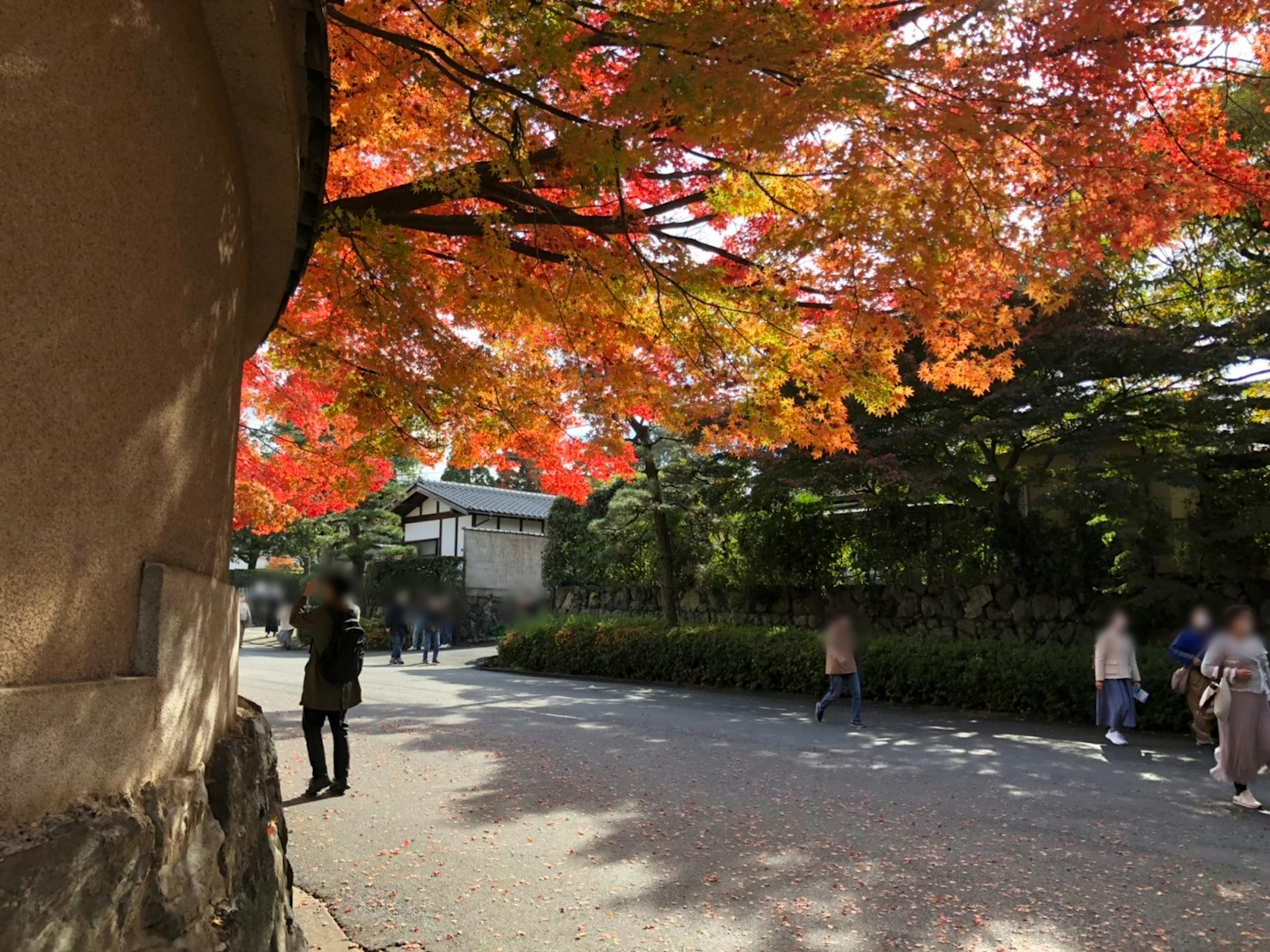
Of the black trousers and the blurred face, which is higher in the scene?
the blurred face

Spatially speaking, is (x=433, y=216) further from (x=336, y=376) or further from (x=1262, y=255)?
(x=1262, y=255)

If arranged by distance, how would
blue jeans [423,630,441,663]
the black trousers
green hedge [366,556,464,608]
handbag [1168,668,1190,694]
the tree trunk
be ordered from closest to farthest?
the black trousers
handbag [1168,668,1190,694]
the tree trunk
blue jeans [423,630,441,663]
green hedge [366,556,464,608]

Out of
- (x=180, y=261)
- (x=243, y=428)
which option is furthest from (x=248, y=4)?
(x=243, y=428)

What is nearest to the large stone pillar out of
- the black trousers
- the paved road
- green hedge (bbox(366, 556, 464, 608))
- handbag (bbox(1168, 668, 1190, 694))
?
the paved road

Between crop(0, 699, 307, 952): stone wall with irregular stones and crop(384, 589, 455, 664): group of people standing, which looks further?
crop(384, 589, 455, 664): group of people standing

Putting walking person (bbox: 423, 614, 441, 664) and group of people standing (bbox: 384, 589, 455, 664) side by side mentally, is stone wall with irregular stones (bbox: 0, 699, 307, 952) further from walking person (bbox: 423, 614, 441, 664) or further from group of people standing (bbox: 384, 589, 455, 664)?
walking person (bbox: 423, 614, 441, 664)

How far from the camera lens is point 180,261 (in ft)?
8.35

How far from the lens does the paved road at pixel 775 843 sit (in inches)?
166

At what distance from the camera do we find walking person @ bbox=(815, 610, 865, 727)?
36.3ft

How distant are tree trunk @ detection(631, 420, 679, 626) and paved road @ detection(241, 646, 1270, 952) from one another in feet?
26.9

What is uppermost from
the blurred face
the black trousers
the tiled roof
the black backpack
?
the tiled roof

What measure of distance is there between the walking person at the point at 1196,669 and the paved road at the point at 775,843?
10.5 inches

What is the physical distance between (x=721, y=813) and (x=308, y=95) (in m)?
5.27

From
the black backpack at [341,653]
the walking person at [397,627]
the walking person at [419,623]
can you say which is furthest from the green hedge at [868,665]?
the black backpack at [341,653]
